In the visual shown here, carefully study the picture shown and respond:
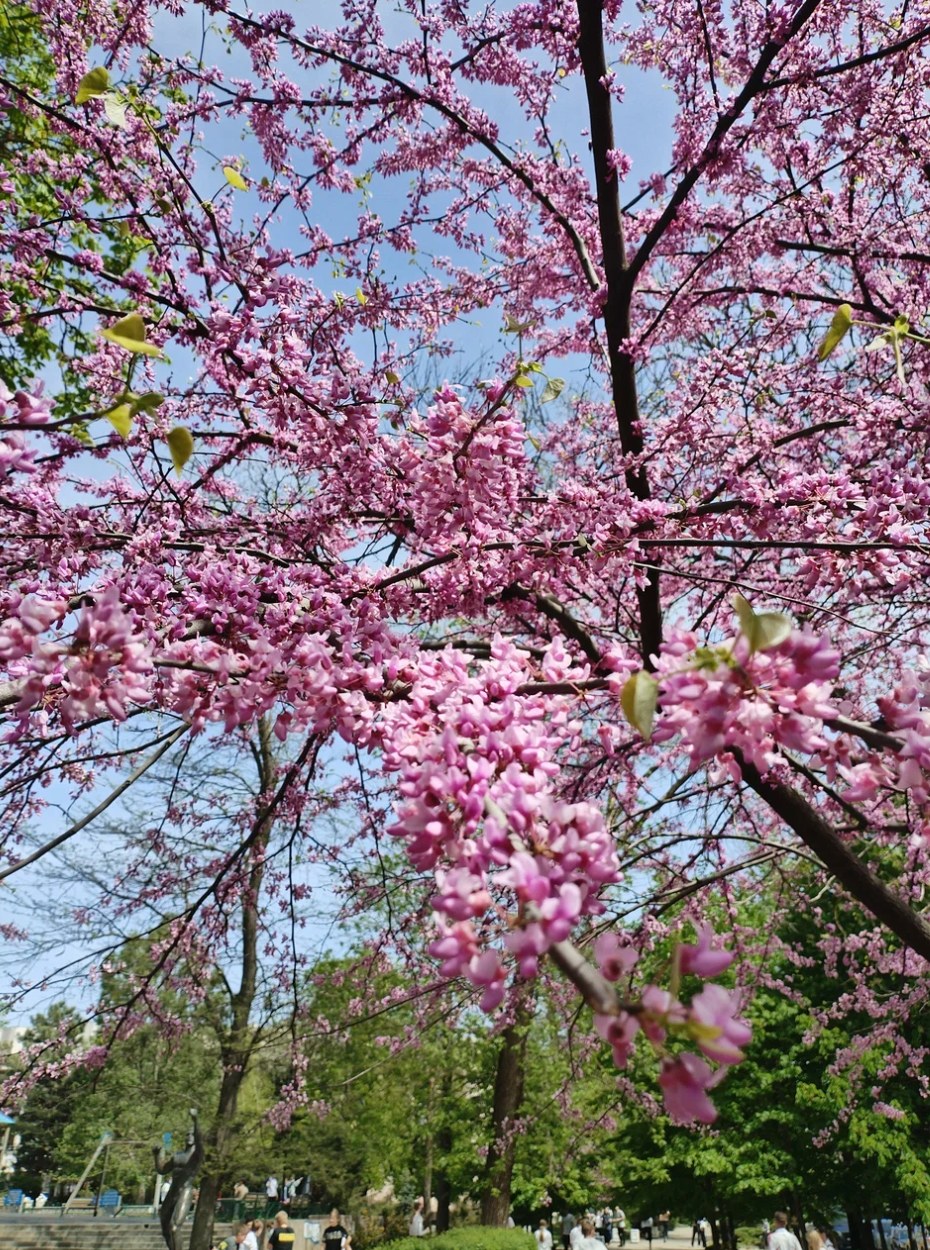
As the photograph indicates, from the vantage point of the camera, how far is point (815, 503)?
316 centimetres

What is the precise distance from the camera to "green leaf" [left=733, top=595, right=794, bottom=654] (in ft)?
3.81

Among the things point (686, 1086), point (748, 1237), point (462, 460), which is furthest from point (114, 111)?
point (748, 1237)

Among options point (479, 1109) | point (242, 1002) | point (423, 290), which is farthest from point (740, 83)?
point (479, 1109)

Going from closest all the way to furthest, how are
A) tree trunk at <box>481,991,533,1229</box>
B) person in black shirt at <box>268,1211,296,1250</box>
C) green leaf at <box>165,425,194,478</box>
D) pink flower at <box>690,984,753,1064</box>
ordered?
pink flower at <box>690,984,753,1064</box> < green leaf at <box>165,425,194,478</box> < person in black shirt at <box>268,1211,296,1250</box> < tree trunk at <box>481,991,533,1229</box>

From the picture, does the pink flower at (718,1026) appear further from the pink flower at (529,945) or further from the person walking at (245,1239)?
the person walking at (245,1239)

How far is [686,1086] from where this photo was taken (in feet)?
3.25

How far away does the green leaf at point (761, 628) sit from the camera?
1.16m

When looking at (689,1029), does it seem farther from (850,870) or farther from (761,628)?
(850,870)

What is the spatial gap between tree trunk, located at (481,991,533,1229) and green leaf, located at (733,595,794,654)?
11600mm

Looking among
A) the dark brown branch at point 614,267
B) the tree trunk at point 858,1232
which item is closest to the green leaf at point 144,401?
the dark brown branch at point 614,267

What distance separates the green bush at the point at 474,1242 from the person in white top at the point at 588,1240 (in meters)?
0.82

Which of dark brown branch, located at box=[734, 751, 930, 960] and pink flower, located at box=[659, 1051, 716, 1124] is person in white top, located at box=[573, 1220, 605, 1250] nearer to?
dark brown branch, located at box=[734, 751, 930, 960]

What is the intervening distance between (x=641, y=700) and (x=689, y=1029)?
1.38ft

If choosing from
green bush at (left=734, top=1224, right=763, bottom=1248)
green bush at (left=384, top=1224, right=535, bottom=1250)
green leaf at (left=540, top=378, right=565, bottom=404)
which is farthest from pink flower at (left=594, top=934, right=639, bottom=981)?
green bush at (left=734, top=1224, right=763, bottom=1248)
